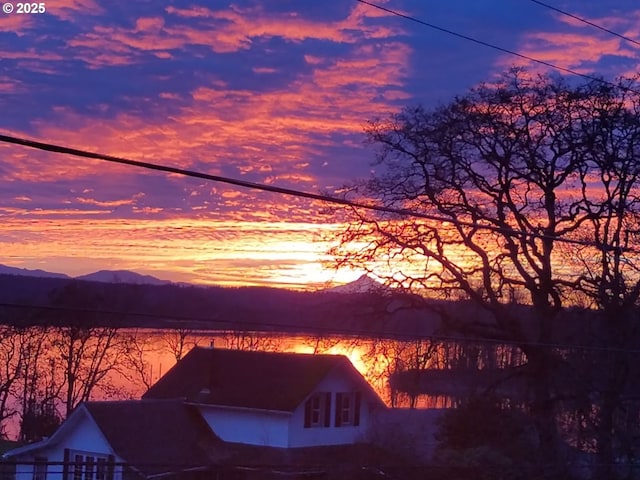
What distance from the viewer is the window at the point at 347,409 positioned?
29.5 m

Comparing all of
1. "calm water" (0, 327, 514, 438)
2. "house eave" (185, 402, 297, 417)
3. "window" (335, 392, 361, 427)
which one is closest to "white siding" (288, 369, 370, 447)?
"window" (335, 392, 361, 427)

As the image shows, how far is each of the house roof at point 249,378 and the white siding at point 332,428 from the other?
299 millimetres

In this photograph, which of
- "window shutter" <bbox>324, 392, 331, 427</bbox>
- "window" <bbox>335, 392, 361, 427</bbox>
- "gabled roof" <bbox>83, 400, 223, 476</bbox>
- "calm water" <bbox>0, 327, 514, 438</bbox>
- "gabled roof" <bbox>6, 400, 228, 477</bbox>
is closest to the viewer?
"calm water" <bbox>0, 327, 514, 438</bbox>

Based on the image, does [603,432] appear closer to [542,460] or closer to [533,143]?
[542,460]

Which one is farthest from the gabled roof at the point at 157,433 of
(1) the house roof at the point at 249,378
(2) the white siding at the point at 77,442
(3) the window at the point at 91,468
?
(1) the house roof at the point at 249,378

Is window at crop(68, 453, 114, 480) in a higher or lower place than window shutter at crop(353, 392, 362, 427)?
lower

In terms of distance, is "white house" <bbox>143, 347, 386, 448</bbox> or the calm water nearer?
the calm water

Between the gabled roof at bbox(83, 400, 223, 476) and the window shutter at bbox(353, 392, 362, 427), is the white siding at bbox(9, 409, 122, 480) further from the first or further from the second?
the window shutter at bbox(353, 392, 362, 427)

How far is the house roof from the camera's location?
94.2 ft

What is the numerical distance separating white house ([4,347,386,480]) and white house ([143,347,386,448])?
0.03 meters

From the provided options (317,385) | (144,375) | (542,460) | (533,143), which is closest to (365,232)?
(533,143)

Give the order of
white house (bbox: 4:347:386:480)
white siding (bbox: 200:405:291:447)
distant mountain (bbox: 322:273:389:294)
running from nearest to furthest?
distant mountain (bbox: 322:273:389:294), white house (bbox: 4:347:386:480), white siding (bbox: 200:405:291:447)

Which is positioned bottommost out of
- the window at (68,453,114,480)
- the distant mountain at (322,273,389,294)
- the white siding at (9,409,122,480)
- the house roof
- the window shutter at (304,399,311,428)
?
the window at (68,453,114,480)

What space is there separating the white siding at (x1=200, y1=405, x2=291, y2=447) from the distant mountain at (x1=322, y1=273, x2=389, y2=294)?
7.37m
